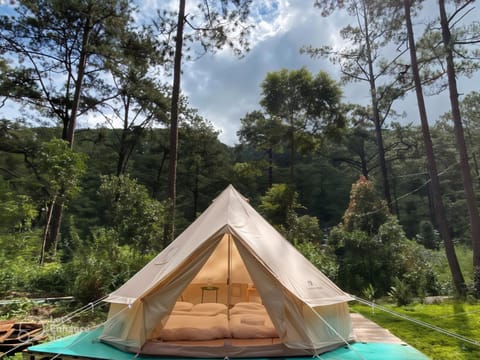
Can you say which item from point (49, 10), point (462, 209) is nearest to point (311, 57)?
point (49, 10)

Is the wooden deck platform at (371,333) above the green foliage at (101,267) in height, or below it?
below

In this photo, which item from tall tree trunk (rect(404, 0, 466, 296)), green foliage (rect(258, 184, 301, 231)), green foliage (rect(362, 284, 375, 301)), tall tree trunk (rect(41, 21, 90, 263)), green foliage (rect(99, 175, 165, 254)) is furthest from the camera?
green foliage (rect(258, 184, 301, 231))

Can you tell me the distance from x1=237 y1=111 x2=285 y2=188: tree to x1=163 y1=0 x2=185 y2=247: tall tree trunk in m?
8.04

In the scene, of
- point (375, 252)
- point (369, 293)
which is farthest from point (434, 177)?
point (369, 293)

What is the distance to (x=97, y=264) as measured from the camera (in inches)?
270

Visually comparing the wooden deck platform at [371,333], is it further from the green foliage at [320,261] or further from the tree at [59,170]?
the tree at [59,170]

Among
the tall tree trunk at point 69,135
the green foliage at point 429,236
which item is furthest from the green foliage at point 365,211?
the tall tree trunk at point 69,135

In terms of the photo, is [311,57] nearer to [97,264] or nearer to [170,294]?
[97,264]

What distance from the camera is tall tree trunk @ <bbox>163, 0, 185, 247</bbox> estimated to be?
27.3ft

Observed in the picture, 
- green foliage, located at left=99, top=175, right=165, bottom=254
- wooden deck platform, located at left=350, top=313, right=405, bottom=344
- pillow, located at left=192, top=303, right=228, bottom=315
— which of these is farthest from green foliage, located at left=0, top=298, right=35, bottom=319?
wooden deck platform, located at left=350, top=313, right=405, bottom=344

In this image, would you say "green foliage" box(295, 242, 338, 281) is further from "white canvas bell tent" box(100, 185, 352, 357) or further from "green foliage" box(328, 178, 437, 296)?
"white canvas bell tent" box(100, 185, 352, 357)

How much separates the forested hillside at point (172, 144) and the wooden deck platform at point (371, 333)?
2.94 meters

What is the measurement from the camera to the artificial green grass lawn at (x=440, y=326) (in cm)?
388

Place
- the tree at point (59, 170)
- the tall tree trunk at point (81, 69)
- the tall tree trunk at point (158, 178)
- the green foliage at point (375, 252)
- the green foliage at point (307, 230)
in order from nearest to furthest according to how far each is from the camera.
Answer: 1. the tree at point (59, 170)
2. the green foliage at point (375, 252)
3. the tall tree trunk at point (81, 69)
4. the green foliage at point (307, 230)
5. the tall tree trunk at point (158, 178)
